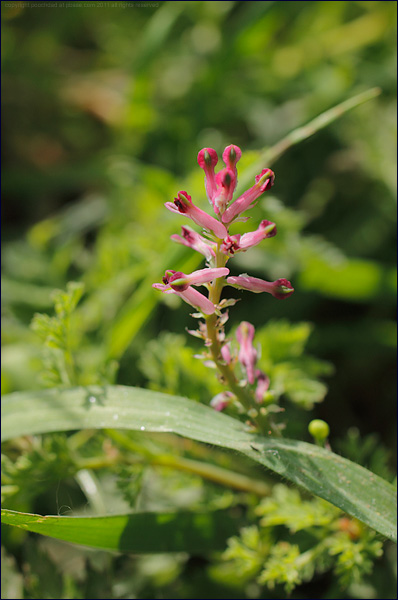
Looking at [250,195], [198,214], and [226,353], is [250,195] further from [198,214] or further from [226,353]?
[226,353]

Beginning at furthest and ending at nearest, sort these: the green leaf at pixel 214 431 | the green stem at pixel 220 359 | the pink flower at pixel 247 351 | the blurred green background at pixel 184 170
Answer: the blurred green background at pixel 184 170
the pink flower at pixel 247 351
the green leaf at pixel 214 431
the green stem at pixel 220 359

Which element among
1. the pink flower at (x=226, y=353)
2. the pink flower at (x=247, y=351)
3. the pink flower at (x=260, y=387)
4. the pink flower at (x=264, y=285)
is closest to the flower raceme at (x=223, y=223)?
the pink flower at (x=264, y=285)

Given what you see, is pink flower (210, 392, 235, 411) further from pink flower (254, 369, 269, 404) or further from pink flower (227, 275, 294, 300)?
pink flower (227, 275, 294, 300)

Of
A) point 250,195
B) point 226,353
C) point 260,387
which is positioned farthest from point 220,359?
point 250,195

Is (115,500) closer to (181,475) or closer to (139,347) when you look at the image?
(181,475)

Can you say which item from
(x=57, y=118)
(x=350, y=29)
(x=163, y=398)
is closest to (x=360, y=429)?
(x=163, y=398)

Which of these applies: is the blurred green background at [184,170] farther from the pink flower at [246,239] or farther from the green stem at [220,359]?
the pink flower at [246,239]
